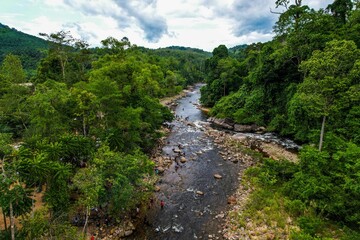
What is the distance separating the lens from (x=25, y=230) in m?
11.5

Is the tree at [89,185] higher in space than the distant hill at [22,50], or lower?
lower

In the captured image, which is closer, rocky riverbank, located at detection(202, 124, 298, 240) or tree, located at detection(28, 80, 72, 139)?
rocky riverbank, located at detection(202, 124, 298, 240)

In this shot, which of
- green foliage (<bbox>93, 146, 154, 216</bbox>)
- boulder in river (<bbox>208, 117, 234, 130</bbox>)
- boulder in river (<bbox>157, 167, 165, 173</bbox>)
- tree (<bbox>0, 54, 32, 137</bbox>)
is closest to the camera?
green foliage (<bbox>93, 146, 154, 216</bbox>)

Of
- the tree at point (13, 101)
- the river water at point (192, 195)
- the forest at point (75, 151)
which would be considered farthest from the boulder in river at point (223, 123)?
the tree at point (13, 101)

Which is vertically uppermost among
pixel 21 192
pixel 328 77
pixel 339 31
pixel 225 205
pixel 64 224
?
pixel 339 31

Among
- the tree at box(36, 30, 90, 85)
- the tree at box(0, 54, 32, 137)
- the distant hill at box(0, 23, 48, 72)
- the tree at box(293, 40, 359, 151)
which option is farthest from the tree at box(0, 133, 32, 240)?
the distant hill at box(0, 23, 48, 72)

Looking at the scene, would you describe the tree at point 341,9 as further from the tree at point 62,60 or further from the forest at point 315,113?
the tree at point 62,60

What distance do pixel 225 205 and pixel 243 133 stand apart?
22.3 metres

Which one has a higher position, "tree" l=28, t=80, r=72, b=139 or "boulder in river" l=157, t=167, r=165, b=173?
"tree" l=28, t=80, r=72, b=139

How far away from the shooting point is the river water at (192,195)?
16469 mm

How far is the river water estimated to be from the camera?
1647cm

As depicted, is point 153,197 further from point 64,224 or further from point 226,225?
point 64,224

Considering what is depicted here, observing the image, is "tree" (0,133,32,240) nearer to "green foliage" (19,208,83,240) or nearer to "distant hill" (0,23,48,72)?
"green foliage" (19,208,83,240)

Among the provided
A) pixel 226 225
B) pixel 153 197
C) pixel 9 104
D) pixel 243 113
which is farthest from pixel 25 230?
pixel 243 113
